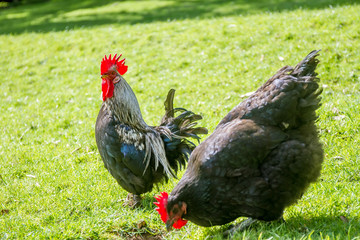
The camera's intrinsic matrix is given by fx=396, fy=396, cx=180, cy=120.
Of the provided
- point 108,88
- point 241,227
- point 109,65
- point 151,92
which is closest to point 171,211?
point 241,227

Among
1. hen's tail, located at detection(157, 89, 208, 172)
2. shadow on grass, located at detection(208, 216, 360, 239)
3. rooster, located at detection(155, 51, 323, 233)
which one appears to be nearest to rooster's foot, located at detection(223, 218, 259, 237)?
shadow on grass, located at detection(208, 216, 360, 239)

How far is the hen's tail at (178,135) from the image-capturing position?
5469 mm

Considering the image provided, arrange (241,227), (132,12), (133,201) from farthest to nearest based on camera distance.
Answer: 1. (132,12)
2. (133,201)
3. (241,227)

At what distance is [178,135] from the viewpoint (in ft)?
18.1

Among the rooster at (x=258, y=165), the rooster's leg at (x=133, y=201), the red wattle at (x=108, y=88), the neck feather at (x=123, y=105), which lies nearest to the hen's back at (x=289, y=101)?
the rooster at (x=258, y=165)

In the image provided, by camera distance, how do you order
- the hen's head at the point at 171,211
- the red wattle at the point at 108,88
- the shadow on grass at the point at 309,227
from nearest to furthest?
1. the shadow on grass at the point at 309,227
2. the hen's head at the point at 171,211
3. the red wattle at the point at 108,88

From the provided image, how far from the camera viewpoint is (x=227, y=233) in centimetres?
445

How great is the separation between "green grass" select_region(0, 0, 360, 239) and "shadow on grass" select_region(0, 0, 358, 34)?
0.12 meters

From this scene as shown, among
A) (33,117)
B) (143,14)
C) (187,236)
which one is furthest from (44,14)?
(187,236)

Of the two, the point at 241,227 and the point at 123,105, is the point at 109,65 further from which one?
the point at 241,227

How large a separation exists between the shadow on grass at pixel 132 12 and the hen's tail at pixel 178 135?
904 cm

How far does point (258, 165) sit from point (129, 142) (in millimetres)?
1810

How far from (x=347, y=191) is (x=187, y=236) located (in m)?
1.99

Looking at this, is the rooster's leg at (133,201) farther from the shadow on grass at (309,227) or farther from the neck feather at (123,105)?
the shadow on grass at (309,227)
